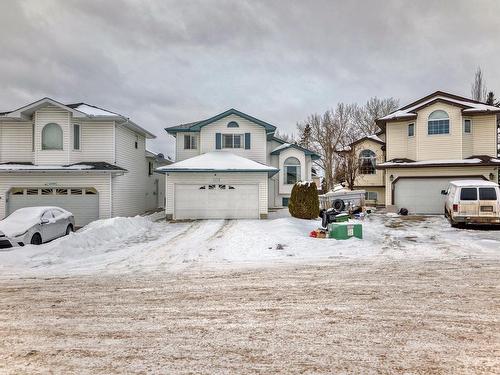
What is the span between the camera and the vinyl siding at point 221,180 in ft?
65.4

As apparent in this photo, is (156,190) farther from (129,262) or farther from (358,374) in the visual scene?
(358,374)

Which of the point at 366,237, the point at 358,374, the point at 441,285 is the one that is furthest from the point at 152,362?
the point at 366,237

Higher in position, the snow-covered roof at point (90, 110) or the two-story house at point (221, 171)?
the snow-covered roof at point (90, 110)

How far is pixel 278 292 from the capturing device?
6.20 m

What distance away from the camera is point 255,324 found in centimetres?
467

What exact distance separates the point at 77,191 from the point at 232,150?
1089 cm

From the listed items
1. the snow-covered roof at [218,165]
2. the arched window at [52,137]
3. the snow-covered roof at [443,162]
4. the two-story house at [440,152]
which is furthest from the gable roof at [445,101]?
the arched window at [52,137]

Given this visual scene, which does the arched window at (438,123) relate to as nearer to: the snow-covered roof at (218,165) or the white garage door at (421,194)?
the white garage door at (421,194)

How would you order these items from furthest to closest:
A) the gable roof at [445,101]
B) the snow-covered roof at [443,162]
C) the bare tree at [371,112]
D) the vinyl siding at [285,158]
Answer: the bare tree at [371,112] < the vinyl siding at [285,158] < the gable roof at [445,101] < the snow-covered roof at [443,162]

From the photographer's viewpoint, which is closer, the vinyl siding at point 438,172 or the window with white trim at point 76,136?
the window with white trim at point 76,136

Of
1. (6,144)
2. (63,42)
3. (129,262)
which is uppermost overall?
(63,42)

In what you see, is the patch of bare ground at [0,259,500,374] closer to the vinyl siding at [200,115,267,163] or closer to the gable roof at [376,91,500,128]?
the vinyl siding at [200,115,267,163]

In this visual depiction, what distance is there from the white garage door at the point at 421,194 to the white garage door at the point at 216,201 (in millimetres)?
11070

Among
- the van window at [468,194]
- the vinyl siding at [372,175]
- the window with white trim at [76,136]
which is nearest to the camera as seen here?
the van window at [468,194]
